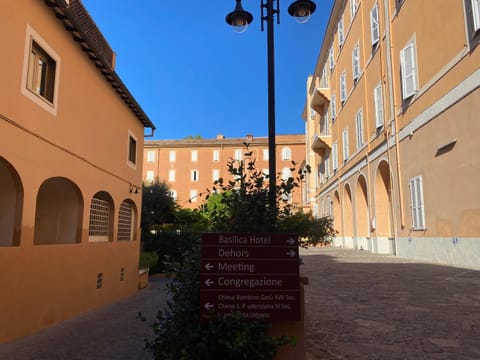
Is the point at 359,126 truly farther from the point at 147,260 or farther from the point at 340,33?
the point at 147,260

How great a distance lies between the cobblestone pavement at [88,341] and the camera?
516 cm

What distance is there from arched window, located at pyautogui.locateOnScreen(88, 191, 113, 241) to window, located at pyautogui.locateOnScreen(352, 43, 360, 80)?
50.2ft

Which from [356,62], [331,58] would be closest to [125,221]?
[356,62]

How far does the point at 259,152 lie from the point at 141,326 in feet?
145

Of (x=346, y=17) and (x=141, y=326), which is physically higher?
(x=346, y=17)

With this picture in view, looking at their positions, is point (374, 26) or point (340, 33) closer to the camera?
point (374, 26)

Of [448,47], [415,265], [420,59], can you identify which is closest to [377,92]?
[420,59]

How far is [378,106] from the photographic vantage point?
17.7 metres

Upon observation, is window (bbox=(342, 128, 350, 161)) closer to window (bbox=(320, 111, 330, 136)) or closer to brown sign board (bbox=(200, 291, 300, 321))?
window (bbox=(320, 111, 330, 136))

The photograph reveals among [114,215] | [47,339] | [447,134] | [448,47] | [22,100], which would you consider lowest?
[47,339]

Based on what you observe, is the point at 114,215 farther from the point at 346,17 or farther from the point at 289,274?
the point at 346,17

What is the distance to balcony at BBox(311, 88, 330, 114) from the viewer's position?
30359 mm

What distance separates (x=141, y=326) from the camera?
684 centimetres

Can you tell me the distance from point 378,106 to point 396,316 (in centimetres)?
1365
